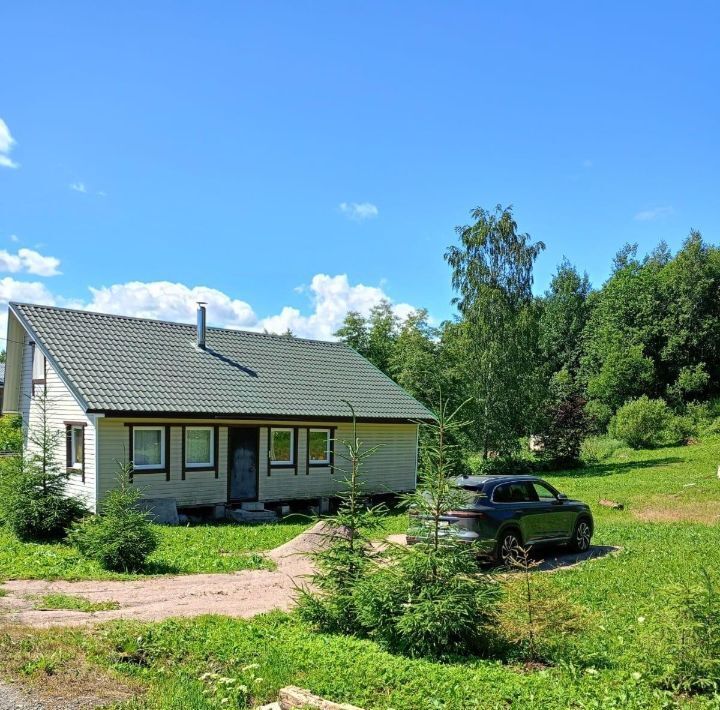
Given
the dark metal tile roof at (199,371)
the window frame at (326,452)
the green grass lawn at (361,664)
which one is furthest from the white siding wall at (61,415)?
the green grass lawn at (361,664)

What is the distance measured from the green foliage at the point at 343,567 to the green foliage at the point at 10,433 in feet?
110

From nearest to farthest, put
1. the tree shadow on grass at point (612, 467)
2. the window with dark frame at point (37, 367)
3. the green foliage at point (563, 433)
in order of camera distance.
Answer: the window with dark frame at point (37, 367) → the tree shadow on grass at point (612, 467) → the green foliage at point (563, 433)

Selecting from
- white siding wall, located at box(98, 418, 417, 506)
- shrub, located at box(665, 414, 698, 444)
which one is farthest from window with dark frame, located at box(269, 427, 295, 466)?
shrub, located at box(665, 414, 698, 444)

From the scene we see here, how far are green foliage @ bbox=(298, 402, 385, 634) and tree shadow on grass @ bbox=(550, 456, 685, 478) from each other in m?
24.2

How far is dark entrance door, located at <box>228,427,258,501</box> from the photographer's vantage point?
67.3ft

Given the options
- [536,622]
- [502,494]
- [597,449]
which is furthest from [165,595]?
[597,449]

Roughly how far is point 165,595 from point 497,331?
83.3ft

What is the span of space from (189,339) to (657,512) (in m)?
15.9

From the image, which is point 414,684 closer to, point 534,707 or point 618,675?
point 534,707

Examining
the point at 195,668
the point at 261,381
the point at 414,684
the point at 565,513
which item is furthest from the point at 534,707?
the point at 261,381

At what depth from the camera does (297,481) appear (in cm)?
2175

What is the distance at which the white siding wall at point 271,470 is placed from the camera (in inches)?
712

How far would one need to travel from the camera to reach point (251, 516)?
64.8 feet

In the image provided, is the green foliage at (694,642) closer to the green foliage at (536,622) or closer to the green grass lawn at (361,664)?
the green grass lawn at (361,664)
